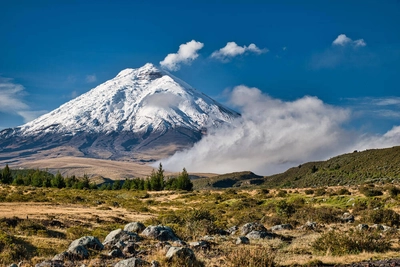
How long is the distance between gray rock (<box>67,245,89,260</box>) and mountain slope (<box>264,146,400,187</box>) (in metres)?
63.5

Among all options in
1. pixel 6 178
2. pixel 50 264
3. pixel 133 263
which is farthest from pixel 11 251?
pixel 6 178

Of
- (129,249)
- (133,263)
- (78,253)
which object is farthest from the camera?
(129,249)

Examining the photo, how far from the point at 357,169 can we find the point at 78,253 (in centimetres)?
8232

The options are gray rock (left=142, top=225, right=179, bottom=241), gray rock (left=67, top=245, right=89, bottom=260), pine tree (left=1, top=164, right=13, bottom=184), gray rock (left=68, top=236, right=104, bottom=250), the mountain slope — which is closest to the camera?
gray rock (left=67, top=245, right=89, bottom=260)

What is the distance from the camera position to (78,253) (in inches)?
570

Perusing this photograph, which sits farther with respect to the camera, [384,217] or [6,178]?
[6,178]

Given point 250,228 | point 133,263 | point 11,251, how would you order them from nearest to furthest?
point 133,263 < point 11,251 < point 250,228

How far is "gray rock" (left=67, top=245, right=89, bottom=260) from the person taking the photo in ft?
46.9

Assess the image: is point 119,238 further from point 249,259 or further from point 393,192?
point 393,192

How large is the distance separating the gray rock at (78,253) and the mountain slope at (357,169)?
6351 centimetres

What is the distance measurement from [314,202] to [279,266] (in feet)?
96.4

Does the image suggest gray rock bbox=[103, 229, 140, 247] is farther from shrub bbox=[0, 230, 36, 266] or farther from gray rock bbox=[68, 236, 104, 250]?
shrub bbox=[0, 230, 36, 266]

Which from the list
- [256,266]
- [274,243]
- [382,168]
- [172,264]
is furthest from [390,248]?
[382,168]

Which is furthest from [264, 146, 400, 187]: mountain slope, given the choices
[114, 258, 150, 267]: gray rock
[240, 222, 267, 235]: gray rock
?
[114, 258, 150, 267]: gray rock
